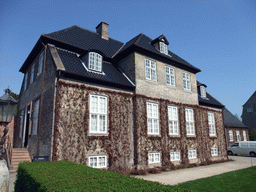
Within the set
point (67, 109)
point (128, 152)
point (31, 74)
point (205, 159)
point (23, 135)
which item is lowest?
point (205, 159)

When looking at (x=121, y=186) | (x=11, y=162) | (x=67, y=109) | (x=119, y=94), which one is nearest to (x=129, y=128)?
(x=119, y=94)

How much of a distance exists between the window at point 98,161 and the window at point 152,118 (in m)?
4.22

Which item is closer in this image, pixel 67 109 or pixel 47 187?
pixel 47 187

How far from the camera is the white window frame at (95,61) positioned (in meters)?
13.0

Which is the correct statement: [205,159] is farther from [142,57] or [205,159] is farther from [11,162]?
[11,162]

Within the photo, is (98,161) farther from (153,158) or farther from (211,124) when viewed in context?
(211,124)

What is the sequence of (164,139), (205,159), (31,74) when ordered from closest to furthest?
(164,139) → (31,74) → (205,159)

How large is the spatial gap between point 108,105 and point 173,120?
666 centimetres

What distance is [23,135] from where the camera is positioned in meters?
15.1

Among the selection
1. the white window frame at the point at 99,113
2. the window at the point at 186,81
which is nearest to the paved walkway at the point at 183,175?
the white window frame at the point at 99,113

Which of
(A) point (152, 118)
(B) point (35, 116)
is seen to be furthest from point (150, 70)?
(B) point (35, 116)

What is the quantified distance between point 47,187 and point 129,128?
30.9 ft

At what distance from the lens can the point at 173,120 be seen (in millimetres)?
16297

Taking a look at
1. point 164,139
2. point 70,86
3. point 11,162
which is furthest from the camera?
point 164,139
